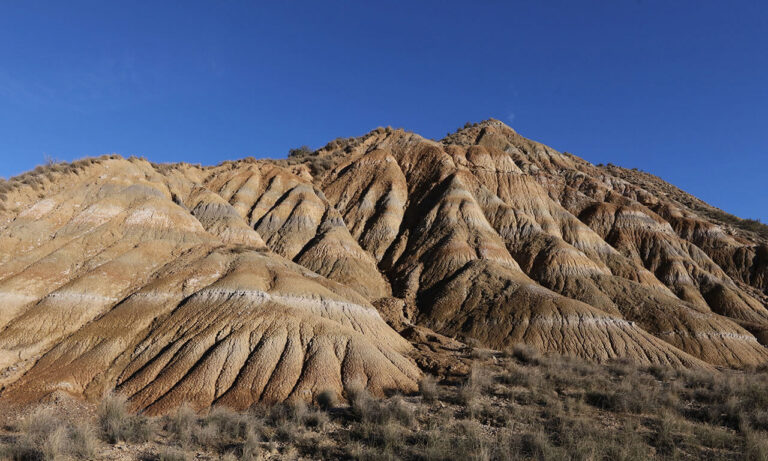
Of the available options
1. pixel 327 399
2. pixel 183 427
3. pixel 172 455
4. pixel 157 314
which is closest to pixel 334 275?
pixel 157 314

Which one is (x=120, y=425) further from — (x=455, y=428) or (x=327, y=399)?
(x=455, y=428)

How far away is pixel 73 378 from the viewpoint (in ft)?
58.1

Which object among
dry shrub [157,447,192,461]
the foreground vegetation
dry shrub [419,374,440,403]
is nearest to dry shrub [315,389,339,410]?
the foreground vegetation

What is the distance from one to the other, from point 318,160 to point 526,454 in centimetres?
5512

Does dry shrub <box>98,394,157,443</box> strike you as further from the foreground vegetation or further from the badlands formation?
the badlands formation

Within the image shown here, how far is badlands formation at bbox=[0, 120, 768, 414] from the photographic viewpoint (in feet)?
61.8

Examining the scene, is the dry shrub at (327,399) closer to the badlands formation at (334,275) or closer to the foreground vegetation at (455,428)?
the foreground vegetation at (455,428)

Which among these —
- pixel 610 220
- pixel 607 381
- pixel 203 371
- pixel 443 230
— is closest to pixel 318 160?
pixel 443 230

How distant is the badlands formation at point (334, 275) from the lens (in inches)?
741

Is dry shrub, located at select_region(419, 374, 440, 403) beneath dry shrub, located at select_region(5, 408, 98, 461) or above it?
above

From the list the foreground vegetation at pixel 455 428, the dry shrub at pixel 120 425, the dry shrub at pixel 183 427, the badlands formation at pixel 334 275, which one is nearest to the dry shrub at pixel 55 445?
the foreground vegetation at pixel 455 428

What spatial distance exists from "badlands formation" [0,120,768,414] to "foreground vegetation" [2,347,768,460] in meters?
3.14

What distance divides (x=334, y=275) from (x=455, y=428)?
25.6 m

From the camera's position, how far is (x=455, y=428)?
41.6ft
